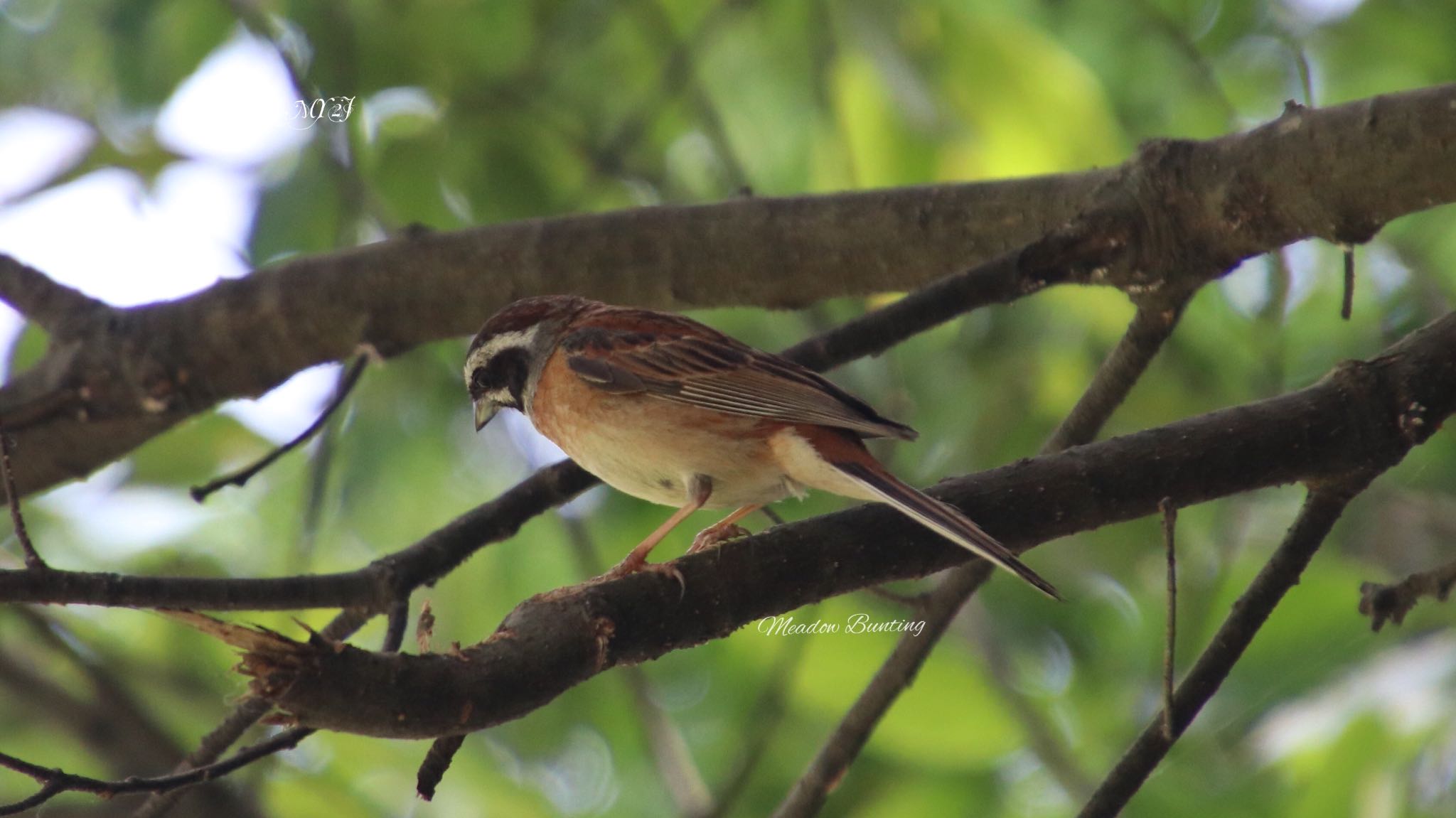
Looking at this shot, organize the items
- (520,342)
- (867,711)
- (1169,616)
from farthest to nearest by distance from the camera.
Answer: (520,342)
(867,711)
(1169,616)

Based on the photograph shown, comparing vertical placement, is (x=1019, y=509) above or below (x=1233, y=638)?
above

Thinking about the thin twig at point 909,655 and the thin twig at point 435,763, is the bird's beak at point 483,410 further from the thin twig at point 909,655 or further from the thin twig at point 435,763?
the thin twig at point 435,763

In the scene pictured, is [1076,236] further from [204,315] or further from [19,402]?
[19,402]

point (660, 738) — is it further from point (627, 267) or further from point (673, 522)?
point (627, 267)

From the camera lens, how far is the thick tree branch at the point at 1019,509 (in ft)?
9.51

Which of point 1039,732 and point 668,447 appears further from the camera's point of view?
point 1039,732

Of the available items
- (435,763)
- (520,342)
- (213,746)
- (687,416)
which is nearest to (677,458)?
(687,416)

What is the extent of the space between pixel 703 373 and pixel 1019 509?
4.55 ft

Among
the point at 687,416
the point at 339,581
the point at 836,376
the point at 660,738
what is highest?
the point at 836,376

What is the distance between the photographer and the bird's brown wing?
415 centimetres

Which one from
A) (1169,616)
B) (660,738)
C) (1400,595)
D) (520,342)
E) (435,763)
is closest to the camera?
(435,763)

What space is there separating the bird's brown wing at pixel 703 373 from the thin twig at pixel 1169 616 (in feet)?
2.87

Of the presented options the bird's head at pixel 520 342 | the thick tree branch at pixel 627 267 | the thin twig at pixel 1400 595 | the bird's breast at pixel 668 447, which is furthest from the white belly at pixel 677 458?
the thin twig at pixel 1400 595

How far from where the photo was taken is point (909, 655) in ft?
13.5
